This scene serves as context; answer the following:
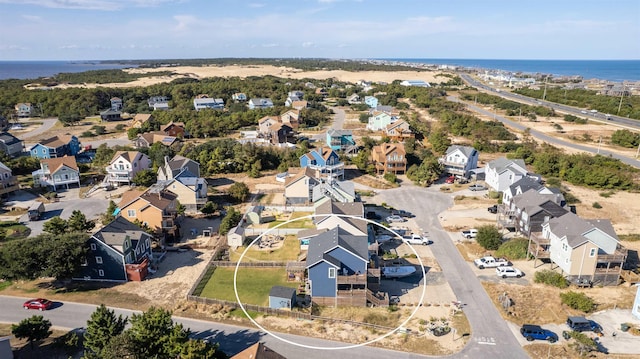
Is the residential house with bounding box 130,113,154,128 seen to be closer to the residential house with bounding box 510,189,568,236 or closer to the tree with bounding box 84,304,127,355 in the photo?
the tree with bounding box 84,304,127,355

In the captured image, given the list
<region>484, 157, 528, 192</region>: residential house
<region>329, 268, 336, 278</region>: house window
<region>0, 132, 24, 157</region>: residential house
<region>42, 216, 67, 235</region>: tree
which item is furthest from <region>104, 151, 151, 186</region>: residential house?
<region>484, 157, 528, 192</region>: residential house

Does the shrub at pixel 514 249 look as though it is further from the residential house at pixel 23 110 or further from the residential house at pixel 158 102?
the residential house at pixel 23 110

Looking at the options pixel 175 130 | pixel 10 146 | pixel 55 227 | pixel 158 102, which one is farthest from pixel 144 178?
pixel 158 102

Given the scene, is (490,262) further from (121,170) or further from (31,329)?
(121,170)

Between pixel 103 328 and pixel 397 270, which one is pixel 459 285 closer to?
pixel 397 270

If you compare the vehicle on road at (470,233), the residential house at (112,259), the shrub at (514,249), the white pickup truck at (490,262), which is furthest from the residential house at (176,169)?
the shrub at (514,249)

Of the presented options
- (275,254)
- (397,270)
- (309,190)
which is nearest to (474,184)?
(309,190)
